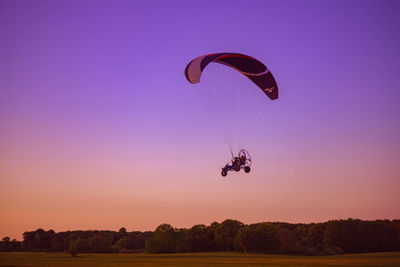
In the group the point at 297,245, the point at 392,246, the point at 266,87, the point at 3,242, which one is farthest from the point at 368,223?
the point at 3,242

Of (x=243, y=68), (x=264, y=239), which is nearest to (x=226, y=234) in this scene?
(x=264, y=239)

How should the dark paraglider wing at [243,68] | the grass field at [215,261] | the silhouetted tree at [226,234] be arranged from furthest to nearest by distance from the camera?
the silhouetted tree at [226,234], the grass field at [215,261], the dark paraglider wing at [243,68]

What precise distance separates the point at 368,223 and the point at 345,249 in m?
7.95

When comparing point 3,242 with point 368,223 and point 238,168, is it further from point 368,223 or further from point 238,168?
point 238,168

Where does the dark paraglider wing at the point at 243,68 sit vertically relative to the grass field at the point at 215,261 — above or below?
above

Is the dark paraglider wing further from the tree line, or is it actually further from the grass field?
the tree line

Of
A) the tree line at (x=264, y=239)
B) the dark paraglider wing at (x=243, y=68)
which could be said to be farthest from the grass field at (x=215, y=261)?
the dark paraglider wing at (x=243, y=68)

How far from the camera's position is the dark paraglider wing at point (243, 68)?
2270 centimetres

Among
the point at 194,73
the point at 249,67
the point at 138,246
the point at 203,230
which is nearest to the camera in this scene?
the point at 194,73

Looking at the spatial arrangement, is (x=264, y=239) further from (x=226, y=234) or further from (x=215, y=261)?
(x=215, y=261)

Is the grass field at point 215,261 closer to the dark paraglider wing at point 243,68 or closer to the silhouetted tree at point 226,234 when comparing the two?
the dark paraglider wing at point 243,68

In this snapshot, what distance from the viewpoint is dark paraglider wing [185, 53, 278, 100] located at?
2270 cm

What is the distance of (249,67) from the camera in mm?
25219

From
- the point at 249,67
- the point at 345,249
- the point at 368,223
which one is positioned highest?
the point at 249,67
